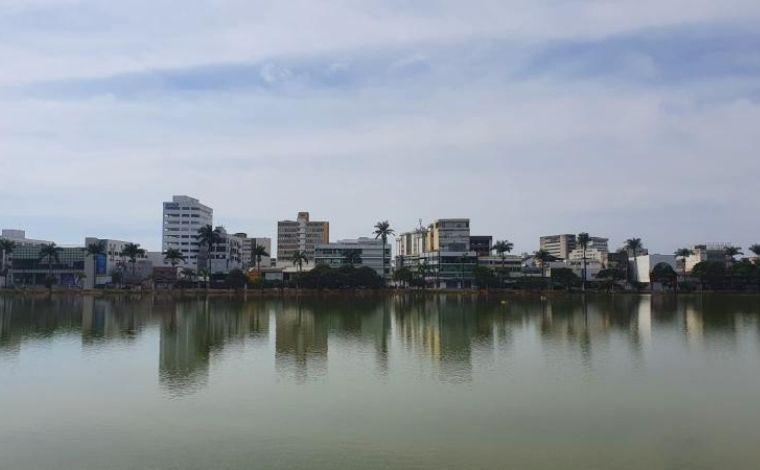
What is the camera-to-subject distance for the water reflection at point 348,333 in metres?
33.4

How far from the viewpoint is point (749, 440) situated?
738 inches

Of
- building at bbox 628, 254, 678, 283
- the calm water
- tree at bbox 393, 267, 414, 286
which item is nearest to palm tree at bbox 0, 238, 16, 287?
tree at bbox 393, 267, 414, 286

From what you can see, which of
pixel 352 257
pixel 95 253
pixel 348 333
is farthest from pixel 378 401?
pixel 95 253

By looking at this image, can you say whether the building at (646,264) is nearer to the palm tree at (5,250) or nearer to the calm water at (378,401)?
the calm water at (378,401)

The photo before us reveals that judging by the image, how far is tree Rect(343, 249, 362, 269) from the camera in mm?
137625

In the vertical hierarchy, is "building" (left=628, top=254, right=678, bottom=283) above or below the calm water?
above

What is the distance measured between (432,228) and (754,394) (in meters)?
133

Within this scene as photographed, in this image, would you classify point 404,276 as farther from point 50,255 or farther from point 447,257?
point 50,255

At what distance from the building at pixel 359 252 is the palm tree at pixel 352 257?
306 centimetres

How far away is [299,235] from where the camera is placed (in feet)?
596

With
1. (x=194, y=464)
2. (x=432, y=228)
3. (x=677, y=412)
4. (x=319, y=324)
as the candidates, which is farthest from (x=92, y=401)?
(x=432, y=228)

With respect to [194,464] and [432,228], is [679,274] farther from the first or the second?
[194,464]

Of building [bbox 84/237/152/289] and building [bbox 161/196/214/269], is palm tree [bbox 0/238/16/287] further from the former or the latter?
building [bbox 161/196/214/269]

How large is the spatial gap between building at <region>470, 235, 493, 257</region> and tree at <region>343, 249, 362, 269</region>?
3346cm
